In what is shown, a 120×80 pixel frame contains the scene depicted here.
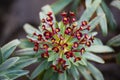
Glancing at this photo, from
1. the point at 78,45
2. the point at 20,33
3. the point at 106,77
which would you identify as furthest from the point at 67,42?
the point at 20,33

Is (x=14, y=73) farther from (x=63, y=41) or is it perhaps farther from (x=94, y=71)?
(x=94, y=71)

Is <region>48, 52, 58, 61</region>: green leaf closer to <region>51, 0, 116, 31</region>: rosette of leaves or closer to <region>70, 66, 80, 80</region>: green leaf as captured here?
<region>70, 66, 80, 80</region>: green leaf

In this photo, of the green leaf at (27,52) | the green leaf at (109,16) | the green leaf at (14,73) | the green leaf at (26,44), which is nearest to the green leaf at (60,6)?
the green leaf at (109,16)

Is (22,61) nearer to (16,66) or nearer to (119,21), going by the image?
(16,66)

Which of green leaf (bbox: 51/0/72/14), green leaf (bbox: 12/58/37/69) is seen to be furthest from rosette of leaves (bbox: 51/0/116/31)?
green leaf (bbox: 12/58/37/69)

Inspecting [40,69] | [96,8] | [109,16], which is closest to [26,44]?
[40,69]

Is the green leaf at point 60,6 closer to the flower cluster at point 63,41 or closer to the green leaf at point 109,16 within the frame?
the green leaf at point 109,16

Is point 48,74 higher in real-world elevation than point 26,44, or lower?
lower
